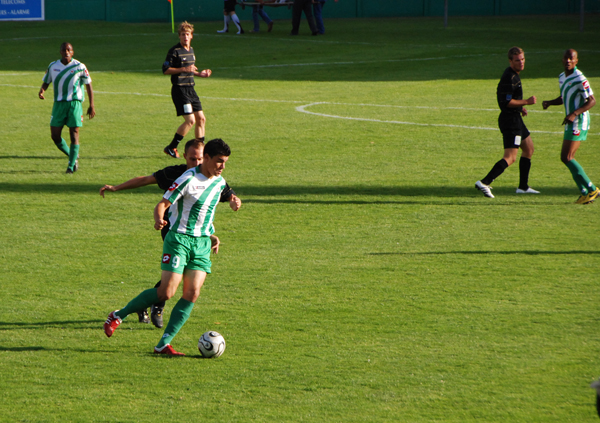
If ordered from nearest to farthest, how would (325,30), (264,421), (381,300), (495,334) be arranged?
(264,421)
(495,334)
(381,300)
(325,30)

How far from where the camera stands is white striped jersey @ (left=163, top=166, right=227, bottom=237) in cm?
621

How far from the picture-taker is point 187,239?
6238 mm

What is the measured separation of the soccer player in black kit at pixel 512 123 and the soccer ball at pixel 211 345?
661 centimetres

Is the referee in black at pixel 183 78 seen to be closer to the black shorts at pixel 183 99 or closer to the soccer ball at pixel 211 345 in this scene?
the black shorts at pixel 183 99

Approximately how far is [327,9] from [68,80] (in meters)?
34.9

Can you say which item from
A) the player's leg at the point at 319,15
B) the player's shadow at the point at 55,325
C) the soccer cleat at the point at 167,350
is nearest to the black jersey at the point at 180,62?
the player's shadow at the point at 55,325

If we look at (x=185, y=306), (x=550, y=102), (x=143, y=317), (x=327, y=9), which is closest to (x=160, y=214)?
(x=185, y=306)

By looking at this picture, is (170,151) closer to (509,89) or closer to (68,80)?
(68,80)

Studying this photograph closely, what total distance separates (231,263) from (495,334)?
3152 mm

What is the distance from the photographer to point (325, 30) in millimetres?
38812

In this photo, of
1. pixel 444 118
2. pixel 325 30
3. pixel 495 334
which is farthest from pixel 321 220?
pixel 325 30

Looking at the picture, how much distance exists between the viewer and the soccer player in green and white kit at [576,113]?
1123cm

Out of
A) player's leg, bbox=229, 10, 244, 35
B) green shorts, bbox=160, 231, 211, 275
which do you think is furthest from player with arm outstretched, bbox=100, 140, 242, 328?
player's leg, bbox=229, 10, 244, 35

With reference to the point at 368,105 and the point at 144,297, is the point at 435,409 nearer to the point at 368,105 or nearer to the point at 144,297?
the point at 144,297
